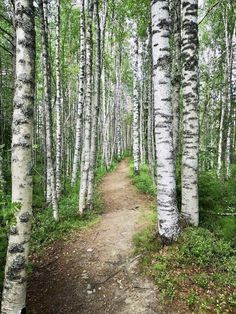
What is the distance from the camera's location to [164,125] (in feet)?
18.1

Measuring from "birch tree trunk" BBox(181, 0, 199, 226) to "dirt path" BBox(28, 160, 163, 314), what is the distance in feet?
5.44

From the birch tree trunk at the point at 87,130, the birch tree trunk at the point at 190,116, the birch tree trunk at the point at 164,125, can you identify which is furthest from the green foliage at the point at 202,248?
the birch tree trunk at the point at 87,130

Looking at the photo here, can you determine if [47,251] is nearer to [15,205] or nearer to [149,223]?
[149,223]

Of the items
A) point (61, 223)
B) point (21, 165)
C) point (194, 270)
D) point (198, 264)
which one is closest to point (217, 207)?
point (198, 264)

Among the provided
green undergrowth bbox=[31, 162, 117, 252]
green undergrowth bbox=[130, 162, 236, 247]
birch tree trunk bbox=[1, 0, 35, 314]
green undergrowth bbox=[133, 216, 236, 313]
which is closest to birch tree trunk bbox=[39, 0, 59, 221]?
green undergrowth bbox=[31, 162, 117, 252]

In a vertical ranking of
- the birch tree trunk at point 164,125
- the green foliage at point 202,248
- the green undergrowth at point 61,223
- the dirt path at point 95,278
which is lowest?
the dirt path at point 95,278

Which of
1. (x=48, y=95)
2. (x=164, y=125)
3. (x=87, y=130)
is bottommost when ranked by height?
(x=164, y=125)

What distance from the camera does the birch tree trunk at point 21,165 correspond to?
3695mm

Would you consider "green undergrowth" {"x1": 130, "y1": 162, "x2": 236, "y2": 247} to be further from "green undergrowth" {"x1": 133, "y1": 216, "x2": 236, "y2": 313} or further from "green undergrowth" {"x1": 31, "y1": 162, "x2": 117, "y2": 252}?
"green undergrowth" {"x1": 31, "y1": 162, "x2": 117, "y2": 252}

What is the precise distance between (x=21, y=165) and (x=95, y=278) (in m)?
2.86

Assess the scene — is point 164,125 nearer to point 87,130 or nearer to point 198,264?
point 198,264

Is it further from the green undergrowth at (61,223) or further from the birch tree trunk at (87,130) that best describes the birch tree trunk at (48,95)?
the birch tree trunk at (87,130)

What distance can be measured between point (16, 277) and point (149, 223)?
4.25 meters

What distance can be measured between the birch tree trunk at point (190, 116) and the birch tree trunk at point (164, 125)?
740 mm
